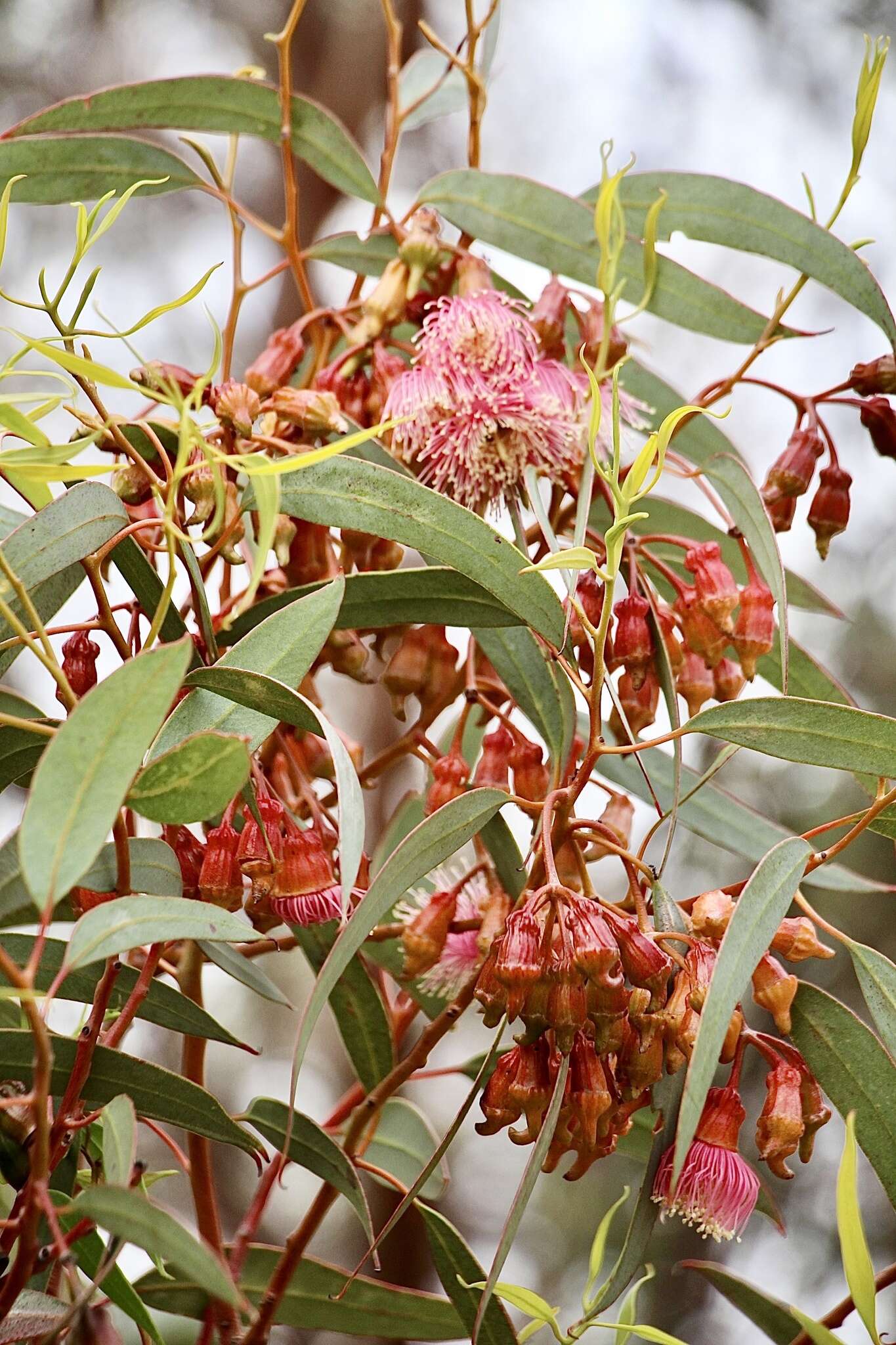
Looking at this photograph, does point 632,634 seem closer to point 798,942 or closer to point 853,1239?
point 798,942

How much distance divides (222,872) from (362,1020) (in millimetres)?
186

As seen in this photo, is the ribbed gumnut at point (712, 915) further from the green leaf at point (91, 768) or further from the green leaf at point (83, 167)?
the green leaf at point (83, 167)

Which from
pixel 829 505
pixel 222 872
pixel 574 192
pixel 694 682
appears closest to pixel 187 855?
pixel 222 872

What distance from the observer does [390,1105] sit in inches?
31.0

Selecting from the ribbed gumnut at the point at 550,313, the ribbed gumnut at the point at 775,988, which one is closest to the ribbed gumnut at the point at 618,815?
the ribbed gumnut at the point at 775,988

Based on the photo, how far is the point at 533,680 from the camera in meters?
0.59

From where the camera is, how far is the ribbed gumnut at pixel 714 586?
0.56 m

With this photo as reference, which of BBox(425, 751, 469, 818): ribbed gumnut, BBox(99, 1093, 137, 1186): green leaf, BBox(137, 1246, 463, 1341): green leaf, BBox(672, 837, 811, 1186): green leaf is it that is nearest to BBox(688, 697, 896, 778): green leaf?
BBox(672, 837, 811, 1186): green leaf

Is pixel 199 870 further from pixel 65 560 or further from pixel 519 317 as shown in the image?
pixel 519 317

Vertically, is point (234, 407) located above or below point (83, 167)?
below

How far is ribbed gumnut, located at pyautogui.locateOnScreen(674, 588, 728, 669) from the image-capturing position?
1.86ft

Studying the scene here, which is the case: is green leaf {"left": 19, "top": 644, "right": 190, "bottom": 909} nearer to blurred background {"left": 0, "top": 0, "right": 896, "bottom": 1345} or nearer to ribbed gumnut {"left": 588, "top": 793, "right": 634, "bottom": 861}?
ribbed gumnut {"left": 588, "top": 793, "right": 634, "bottom": 861}

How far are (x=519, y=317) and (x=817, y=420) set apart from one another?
15 centimetres

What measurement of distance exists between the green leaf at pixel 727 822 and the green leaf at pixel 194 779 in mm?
322
